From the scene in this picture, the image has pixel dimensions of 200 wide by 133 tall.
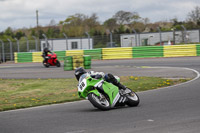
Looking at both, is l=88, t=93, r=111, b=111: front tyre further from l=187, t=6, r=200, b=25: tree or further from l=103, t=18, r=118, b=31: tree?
l=103, t=18, r=118, b=31: tree

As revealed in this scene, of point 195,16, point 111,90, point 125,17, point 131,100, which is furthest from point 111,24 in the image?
point 111,90

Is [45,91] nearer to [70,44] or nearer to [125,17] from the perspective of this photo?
[70,44]

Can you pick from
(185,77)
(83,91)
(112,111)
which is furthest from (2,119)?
(185,77)

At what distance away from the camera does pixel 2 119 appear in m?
8.38

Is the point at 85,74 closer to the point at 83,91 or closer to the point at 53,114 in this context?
the point at 83,91

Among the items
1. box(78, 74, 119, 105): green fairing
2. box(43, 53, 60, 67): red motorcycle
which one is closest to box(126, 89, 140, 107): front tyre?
box(78, 74, 119, 105): green fairing

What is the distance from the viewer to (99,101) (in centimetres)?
855

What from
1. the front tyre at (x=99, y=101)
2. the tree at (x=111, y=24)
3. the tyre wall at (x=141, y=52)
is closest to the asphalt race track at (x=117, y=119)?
the front tyre at (x=99, y=101)

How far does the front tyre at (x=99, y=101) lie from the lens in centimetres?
843

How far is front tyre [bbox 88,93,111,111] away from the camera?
27.7 feet

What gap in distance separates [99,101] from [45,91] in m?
5.87

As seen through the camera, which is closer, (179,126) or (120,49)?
(179,126)

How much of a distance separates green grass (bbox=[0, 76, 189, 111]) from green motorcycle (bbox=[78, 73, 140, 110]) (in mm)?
2618

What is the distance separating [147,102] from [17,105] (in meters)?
3.60
